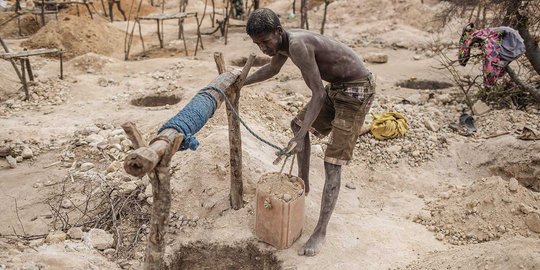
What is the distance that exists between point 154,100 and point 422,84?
4825 millimetres

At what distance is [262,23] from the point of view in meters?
2.80

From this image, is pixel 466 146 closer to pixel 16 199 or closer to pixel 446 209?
pixel 446 209

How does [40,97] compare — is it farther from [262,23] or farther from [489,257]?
[489,257]

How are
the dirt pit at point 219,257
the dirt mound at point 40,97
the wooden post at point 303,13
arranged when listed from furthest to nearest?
the wooden post at point 303,13, the dirt mound at point 40,97, the dirt pit at point 219,257

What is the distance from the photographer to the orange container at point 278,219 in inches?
126

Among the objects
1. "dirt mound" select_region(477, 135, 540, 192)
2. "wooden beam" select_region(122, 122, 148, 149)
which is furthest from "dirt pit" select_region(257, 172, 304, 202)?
"dirt mound" select_region(477, 135, 540, 192)

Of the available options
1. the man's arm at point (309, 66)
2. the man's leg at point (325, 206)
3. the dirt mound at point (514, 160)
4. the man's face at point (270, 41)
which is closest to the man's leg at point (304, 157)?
the man's leg at point (325, 206)

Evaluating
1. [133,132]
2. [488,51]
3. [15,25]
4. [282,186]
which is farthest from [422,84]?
[15,25]

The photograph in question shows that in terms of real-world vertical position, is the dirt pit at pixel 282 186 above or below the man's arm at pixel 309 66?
below

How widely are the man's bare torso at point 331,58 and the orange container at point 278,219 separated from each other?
2.76 feet

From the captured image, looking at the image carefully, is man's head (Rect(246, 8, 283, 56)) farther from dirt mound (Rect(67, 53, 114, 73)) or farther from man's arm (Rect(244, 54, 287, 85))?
dirt mound (Rect(67, 53, 114, 73))

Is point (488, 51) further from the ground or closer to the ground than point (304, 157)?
further from the ground

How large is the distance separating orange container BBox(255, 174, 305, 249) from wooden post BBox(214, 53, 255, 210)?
375mm

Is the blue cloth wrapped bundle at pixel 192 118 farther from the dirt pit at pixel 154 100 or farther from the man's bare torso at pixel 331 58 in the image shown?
the dirt pit at pixel 154 100
